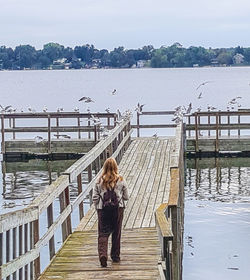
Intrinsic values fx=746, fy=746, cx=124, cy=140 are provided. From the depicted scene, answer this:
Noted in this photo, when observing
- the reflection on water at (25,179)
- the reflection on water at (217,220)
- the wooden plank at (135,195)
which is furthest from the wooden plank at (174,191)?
the reflection on water at (25,179)

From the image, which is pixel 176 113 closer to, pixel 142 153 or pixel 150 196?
pixel 142 153

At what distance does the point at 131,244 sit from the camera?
10156 millimetres

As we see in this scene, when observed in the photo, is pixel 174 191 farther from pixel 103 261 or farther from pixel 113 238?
pixel 103 261

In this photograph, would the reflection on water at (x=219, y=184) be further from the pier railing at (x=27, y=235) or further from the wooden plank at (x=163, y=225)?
the wooden plank at (x=163, y=225)

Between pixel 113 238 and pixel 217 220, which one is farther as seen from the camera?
pixel 217 220

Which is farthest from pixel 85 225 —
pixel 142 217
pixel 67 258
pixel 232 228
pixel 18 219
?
pixel 232 228

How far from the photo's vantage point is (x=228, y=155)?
30.1 m

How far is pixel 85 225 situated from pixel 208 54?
181m

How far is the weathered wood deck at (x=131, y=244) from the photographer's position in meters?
8.77

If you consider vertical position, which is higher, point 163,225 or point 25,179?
point 163,225

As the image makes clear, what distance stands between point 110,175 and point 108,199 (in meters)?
0.30

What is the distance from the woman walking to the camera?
8.88 meters

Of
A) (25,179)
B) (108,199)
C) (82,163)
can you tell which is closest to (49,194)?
(108,199)

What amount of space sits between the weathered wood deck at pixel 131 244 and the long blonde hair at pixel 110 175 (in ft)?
3.34
